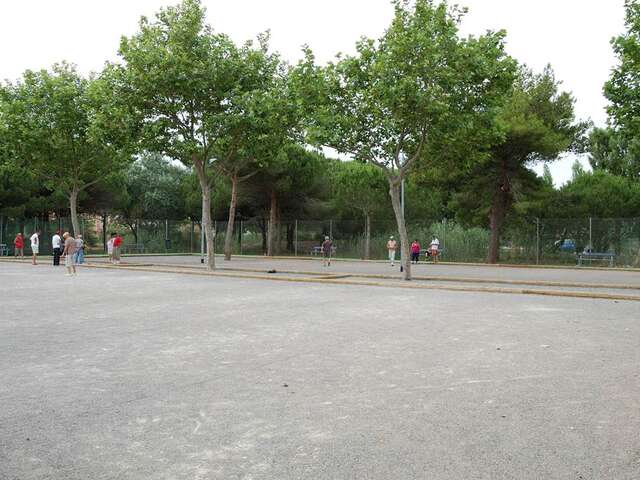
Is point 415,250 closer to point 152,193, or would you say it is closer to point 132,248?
point 132,248

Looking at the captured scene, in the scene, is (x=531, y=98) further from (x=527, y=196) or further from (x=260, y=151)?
(x=260, y=151)

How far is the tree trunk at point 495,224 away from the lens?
31.9 metres

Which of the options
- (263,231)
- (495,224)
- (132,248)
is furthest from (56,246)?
(495,224)

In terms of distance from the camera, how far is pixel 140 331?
8992mm

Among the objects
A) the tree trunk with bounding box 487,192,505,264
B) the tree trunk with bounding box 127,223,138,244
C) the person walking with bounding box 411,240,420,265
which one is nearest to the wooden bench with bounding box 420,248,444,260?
the person walking with bounding box 411,240,420,265

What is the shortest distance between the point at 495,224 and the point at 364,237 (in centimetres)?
925

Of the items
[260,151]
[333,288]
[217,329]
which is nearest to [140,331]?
[217,329]

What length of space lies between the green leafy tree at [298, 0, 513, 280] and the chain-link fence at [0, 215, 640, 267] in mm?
14096

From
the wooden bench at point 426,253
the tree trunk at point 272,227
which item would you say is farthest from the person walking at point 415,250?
the tree trunk at point 272,227

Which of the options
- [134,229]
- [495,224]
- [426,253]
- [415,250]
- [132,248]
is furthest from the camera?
[134,229]

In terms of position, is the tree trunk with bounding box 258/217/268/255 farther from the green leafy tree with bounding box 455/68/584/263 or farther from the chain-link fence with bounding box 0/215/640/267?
the green leafy tree with bounding box 455/68/584/263

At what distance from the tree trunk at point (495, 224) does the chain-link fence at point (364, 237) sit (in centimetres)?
135

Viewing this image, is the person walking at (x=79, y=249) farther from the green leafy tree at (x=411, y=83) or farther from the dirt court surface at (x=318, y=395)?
the dirt court surface at (x=318, y=395)

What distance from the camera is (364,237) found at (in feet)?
127
